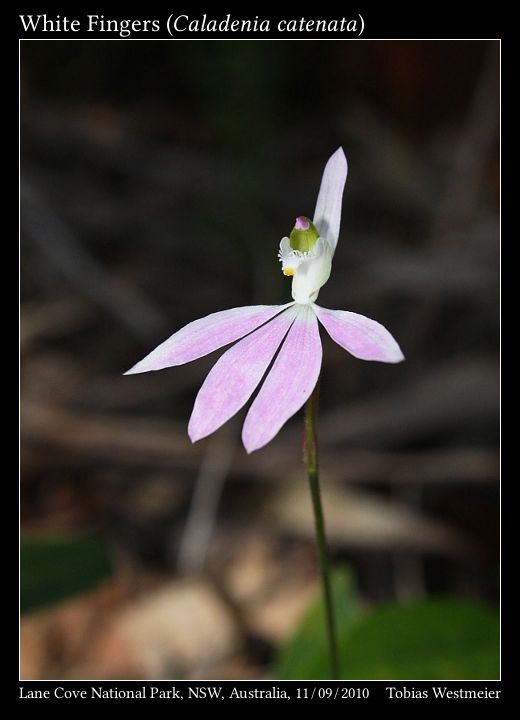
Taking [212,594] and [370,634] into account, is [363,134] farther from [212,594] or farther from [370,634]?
[370,634]

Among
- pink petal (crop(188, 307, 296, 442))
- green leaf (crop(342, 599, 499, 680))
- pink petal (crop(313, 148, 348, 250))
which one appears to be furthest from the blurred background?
pink petal (crop(313, 148, 348, 250))

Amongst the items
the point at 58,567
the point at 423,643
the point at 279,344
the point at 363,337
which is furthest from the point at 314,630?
the point at 363,337

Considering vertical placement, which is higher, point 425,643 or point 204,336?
point 204,336

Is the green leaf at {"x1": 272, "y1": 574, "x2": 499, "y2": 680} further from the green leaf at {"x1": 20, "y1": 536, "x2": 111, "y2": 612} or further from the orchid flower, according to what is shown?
the orchid flower

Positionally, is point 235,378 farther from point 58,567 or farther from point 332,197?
point 58,567
